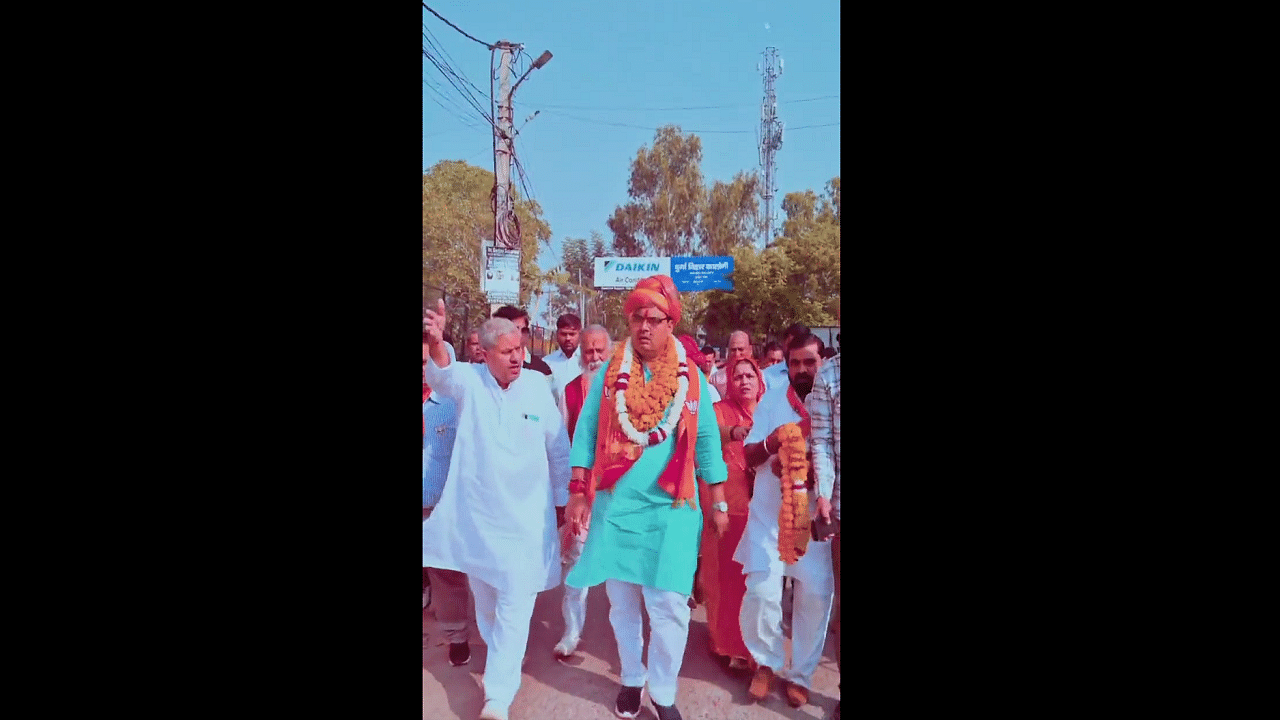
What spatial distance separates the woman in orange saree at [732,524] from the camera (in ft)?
10.1

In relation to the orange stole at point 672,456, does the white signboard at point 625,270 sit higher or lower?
higher

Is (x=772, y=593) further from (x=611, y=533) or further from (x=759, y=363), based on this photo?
(x=759, y=363)

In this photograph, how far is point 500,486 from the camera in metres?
3.05

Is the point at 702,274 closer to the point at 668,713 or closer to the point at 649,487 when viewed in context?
the point at 649,487

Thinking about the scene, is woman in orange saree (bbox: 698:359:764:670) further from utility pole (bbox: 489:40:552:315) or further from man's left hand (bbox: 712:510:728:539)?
utility pole (bbox: 489:40:552:315)

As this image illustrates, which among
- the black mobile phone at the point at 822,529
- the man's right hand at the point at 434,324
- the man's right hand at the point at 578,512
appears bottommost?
the black mobile phone at the point at 822,529

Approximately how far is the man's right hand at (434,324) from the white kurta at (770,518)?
1.23 m

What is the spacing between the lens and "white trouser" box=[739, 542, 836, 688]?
306 centimetres

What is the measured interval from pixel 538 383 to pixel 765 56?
152 cm

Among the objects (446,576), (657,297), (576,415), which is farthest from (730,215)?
(446,576)

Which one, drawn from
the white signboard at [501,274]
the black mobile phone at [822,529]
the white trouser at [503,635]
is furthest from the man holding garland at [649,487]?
the white signboard at [501,274]

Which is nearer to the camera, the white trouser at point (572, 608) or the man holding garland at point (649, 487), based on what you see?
the man holding garland at point (649, 487)

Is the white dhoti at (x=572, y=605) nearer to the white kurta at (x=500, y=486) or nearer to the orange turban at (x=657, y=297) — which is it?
the white kurta at (x=500, y=486)

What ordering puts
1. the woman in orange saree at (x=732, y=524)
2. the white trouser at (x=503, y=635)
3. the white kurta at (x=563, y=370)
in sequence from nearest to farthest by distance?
the white trouser at (x=503, y=635) < the woman in orange saree at (x=732, y=524) < the white kurta at (x=563, y=370)
